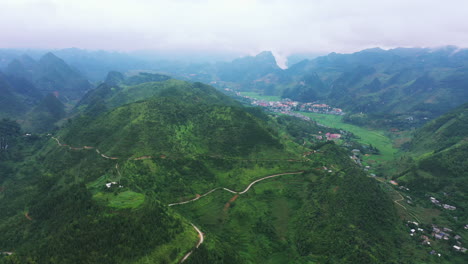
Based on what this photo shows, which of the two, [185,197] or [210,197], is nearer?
[185,197]

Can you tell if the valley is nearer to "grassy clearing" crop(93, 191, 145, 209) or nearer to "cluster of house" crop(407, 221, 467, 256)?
"cluster of house" crop(407, 221, 467, 256)

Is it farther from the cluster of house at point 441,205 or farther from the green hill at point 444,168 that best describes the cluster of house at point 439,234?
the green hill at point 444,168

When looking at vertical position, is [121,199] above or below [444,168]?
above

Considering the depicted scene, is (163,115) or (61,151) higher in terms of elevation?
(163,115)

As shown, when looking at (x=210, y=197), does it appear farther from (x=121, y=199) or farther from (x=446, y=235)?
(x=446, y=235)

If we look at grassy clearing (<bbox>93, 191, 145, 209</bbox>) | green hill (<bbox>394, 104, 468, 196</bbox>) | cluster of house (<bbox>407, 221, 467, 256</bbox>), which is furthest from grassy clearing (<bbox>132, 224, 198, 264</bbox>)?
green hill (<bbox>394, 104, 468, 196</bbox>)

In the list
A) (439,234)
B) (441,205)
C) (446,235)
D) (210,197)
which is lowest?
(441,205)

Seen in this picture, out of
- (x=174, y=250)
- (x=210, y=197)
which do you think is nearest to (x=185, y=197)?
(x=210, y=197)

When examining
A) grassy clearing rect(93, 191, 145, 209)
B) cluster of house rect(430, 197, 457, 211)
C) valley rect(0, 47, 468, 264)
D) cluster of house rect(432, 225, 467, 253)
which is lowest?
cluster of house rect(430, 197, 457, 211)

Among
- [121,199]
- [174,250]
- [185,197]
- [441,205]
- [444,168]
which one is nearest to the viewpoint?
[174,250]

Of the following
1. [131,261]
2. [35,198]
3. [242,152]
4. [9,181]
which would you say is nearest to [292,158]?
[242,152]

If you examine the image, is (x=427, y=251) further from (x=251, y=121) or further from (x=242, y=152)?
(x=251, y=121)
